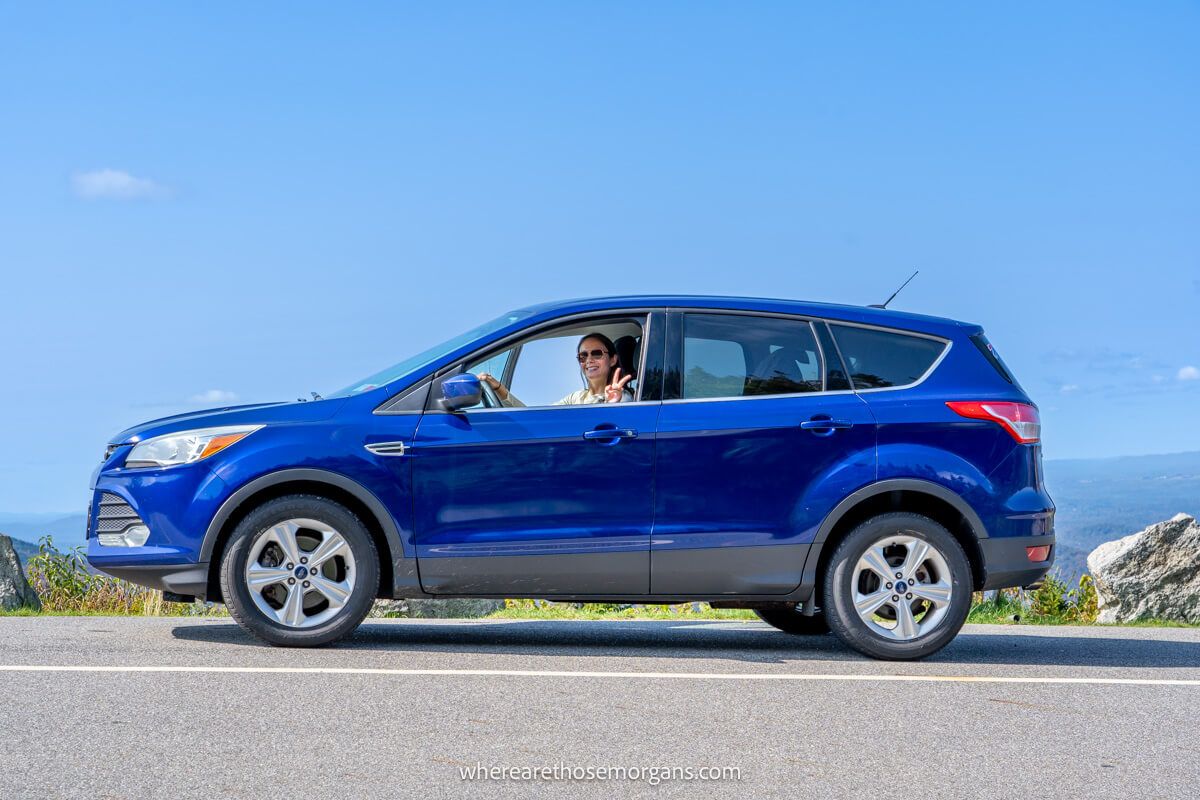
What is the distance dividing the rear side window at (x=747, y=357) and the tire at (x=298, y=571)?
1.97 metres

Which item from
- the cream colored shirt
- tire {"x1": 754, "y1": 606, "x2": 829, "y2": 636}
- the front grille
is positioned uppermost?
the cream colored shirt

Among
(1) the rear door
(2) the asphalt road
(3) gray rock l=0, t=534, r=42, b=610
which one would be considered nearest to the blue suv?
(1) the rear door

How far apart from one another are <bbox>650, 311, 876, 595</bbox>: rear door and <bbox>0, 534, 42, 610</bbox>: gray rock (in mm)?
6343

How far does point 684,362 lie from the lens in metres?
7.82

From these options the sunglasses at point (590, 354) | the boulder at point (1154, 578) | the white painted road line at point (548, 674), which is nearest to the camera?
the white painted road line at point (548, 674)

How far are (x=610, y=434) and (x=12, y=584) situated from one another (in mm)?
6340

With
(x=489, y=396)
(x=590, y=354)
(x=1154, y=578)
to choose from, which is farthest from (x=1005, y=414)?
(x=1154, y=578)

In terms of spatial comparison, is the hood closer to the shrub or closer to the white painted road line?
the white painted road line

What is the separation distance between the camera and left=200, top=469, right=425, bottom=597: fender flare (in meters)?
7.45

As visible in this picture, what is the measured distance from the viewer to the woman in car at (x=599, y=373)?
784 centimetres

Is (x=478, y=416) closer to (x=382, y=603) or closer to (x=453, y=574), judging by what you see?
(x=453, y=574)

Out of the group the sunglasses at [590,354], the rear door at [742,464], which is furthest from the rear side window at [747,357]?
the sunglasses at [590,354]

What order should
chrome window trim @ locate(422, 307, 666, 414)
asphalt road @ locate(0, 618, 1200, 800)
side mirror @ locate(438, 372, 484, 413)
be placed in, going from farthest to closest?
chrome window trim @ locate(422, 307, 666, 414)
side mirror @ locate(438, 372, 484, 413)
asphalt road @ locate(0, 618, 1200, 800)

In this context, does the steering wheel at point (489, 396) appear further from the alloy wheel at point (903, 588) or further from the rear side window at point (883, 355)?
the alloy wheel at point (903, 588)
